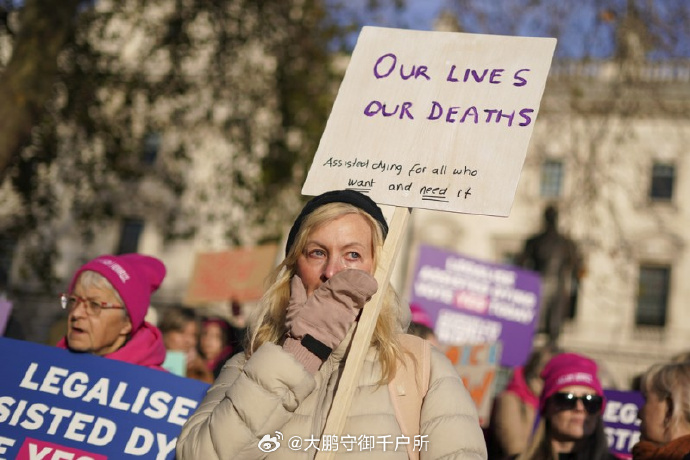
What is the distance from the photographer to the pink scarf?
3.58 metres

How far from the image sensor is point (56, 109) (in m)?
12.4

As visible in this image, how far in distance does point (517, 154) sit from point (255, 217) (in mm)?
12638

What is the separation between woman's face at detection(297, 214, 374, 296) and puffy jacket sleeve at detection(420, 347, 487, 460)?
1.16ft

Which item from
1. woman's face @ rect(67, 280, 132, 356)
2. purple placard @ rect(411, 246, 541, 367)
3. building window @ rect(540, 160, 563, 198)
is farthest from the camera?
building window @ rect(540, 160, 563, 198)

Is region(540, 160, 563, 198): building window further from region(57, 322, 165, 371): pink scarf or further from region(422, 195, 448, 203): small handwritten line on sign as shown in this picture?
region(422, 195, 448, 203): small handwritten line on sign

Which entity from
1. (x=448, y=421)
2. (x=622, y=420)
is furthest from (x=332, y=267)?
(x=622, y=420)

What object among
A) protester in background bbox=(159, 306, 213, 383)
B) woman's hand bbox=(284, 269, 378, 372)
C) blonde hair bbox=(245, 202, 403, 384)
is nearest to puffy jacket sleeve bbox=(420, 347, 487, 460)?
blonde hair bbox=(245, 202, 403, 384)

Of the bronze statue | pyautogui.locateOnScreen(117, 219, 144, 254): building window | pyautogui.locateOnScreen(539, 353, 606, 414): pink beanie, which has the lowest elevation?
pyautogui.locateOnScreen(539, 353, 606, 414): pink beanie

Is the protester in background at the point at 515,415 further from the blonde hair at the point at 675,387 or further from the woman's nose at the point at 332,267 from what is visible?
the woman's nose at the point at 332,267

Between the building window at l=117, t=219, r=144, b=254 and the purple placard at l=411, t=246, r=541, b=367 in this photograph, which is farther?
the building window at l=117, t=219, r=144, b=254

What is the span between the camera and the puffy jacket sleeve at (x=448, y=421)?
2461mm

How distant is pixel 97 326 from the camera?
3562 millimetres

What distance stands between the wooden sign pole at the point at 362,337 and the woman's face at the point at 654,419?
152 centimetres

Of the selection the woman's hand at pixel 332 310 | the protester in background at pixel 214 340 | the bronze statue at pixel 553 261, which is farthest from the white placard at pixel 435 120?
the bronze statue at pixel 553 261
